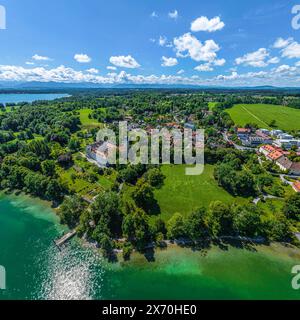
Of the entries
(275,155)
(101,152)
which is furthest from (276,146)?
(101,152)

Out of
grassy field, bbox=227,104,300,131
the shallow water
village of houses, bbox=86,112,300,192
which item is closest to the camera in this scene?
the shallow water

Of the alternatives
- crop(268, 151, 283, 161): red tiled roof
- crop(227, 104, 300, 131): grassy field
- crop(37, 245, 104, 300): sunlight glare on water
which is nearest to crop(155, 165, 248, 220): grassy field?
crop(37, 245, 104, 300): sunlight glare on water

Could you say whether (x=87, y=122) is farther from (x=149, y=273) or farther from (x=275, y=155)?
(x=149, y=273)

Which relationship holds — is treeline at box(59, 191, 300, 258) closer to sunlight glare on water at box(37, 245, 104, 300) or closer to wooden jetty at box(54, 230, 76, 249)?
wooden jetty at box(54, 230, 76, 249)

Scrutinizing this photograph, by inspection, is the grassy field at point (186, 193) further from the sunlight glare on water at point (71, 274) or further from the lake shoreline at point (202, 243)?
the sunlight glare on water at point (71, 274)

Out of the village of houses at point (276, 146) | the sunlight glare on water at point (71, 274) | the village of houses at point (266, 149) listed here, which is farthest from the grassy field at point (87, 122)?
the sunlight glare on water at point (71, 274)
